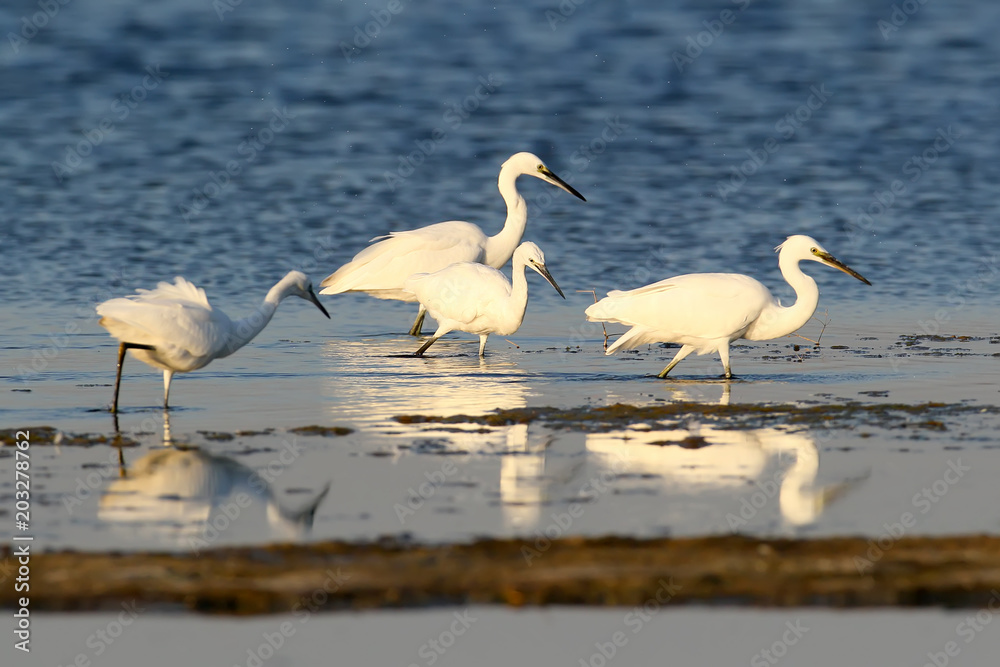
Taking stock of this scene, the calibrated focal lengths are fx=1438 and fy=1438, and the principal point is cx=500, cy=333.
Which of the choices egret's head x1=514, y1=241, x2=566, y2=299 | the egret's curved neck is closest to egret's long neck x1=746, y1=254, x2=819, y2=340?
egret's head x1=514, y1=241, x2=566, y2=299

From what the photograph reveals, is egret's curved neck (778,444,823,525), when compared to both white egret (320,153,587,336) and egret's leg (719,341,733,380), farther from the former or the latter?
white egret (320,153,587,336)

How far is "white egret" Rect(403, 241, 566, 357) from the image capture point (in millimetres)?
12250

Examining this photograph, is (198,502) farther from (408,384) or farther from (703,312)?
(703,312)

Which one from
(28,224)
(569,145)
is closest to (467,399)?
(28,224)

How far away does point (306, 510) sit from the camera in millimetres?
7004

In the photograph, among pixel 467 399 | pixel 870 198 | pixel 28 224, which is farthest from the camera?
pixel 870 198

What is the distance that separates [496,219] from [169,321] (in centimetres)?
1040

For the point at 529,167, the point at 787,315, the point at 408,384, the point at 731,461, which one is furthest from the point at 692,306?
the point at 529,167

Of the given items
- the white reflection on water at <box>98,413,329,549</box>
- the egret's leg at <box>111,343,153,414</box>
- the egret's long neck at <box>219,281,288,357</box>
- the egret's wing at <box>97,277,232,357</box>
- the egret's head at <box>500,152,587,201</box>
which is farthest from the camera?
the egret's head at <box>500,152,587,201</box>

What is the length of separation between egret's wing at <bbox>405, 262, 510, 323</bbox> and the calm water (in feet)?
1.60

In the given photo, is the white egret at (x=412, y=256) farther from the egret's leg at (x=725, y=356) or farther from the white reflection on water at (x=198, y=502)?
the white reflection on water at (x=198, y=502)

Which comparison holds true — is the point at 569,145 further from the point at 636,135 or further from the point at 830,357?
the point at 830,357

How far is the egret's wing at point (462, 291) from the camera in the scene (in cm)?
1240

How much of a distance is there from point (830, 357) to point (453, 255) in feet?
14.7
